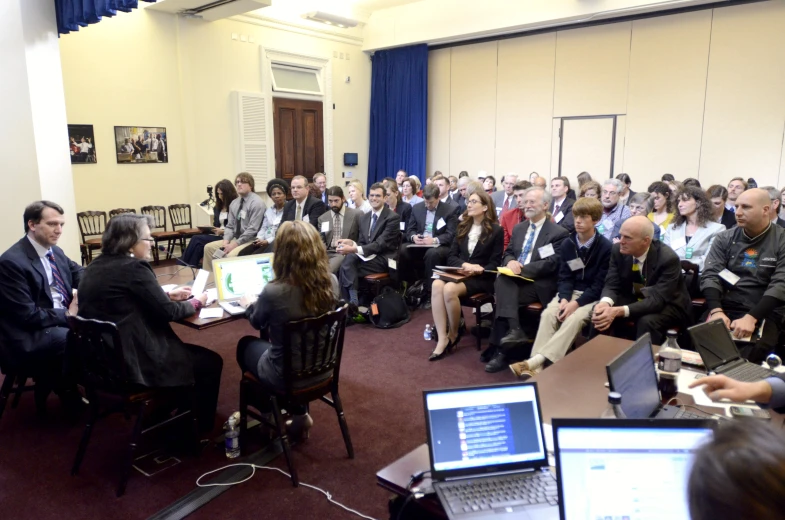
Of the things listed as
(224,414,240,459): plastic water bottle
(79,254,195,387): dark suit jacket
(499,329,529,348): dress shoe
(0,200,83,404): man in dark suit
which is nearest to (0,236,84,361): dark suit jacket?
(0,200,83,404): man in dark suit

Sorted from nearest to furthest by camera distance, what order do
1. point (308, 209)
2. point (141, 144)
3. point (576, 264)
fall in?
point (576, 264), point (308, 209), point (141, 144)

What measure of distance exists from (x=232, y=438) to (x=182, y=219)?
20.3 feet

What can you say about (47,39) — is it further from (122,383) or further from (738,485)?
(738,485)

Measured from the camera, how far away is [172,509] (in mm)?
2443

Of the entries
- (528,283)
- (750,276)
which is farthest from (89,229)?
→ (750,276)

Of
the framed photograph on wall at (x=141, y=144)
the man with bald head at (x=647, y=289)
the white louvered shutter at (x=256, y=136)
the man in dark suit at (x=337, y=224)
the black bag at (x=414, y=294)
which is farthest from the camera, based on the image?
the white louvered shutter at (x=256, y=136)

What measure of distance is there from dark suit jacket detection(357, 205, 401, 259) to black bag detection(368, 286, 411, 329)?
0.41m

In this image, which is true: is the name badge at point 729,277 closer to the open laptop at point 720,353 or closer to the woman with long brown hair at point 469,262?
the open laptop at point 720,353

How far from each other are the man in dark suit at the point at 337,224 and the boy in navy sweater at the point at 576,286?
2.29 meters

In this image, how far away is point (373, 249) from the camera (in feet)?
17.3

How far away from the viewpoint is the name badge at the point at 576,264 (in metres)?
3.95

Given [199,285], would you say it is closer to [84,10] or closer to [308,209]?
[308,209]

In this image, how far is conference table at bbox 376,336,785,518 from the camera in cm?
153

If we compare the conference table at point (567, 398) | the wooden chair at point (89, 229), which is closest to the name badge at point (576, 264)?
the conference table at point (567, 398)
